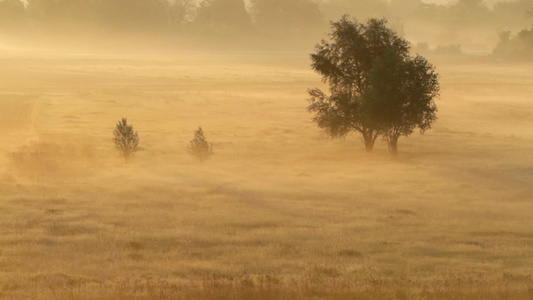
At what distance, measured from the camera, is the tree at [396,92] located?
164 feet

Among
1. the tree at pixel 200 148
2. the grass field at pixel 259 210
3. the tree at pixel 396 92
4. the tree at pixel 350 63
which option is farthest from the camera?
the tree at pixel 350 63

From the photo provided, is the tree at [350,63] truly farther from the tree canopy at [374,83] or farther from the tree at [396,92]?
the tree at [396,92]

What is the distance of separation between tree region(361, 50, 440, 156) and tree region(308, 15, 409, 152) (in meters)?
1.59

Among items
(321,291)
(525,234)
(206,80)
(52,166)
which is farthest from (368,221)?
(206,80)

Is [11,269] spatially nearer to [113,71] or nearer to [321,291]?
[321,291]

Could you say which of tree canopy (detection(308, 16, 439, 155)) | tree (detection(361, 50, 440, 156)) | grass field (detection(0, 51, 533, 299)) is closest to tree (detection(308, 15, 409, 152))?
tree canopy (detection(308, 16, 439, 155))

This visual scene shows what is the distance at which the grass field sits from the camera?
18422 millimetres

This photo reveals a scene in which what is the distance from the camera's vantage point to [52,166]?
4394 centimetres

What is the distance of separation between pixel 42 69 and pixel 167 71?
2424cm

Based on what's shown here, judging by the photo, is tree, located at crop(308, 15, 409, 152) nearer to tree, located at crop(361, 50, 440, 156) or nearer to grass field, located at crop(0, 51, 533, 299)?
tree, located at crop(361, 50, 440, 156)

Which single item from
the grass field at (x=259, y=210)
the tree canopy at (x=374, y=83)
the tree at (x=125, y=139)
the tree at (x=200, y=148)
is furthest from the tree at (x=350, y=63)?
the tree at (x=125, y=139)

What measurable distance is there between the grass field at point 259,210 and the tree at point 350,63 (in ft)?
7.97

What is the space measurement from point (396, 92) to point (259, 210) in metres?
22.0

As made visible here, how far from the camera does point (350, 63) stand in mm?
54312
